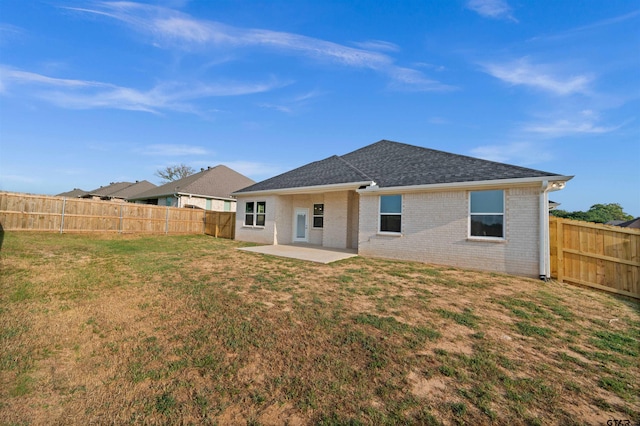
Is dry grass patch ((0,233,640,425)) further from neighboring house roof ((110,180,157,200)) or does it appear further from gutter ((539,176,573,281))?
neighboring house roof ((110,180,157,200))

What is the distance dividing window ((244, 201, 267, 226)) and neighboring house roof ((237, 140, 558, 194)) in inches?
37.5

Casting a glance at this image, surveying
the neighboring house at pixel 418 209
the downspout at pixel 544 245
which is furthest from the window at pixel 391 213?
the downspout at pixel 544 245

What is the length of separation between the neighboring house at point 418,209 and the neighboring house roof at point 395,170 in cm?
4

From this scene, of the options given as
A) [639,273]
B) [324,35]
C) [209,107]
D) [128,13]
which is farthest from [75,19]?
[639,273]

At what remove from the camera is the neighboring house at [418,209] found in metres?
8.32

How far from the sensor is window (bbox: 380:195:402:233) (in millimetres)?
10852

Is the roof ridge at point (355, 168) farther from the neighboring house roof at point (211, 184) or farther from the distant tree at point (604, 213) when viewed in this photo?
the distant tree at point (604, 213)

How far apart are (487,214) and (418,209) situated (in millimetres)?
2332

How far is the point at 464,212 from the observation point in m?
9.32

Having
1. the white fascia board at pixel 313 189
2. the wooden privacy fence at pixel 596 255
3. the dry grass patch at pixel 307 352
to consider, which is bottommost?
the dry grass patch at pixel 307 352

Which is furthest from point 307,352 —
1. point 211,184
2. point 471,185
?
point 211,184

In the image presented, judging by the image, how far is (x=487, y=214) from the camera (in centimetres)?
897

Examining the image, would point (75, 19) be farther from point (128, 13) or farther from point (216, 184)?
point (216, 184)

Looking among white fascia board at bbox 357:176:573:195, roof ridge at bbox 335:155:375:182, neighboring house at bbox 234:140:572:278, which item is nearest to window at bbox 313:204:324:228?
neighboring house at bbox 234:140:572:278
